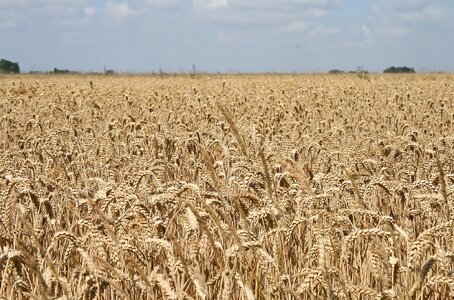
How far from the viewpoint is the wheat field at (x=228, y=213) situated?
2.43 m

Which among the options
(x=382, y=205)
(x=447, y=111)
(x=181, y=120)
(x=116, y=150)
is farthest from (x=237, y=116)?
(x=382, y=205)

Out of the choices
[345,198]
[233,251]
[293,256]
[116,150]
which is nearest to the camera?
[233,251]

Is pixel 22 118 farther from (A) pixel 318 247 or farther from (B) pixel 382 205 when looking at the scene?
(A) pixel 318 247

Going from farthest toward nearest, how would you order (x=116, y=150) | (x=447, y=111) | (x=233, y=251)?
(x=447, y=111), (x=116, y=150), (x=233, y=251)

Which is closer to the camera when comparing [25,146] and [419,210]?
[419,210]

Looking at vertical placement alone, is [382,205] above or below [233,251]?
below

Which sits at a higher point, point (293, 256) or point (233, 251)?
point (233, 251)

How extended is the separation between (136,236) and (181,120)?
684 centimetres

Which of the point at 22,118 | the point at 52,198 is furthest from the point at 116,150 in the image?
the point at 22,118

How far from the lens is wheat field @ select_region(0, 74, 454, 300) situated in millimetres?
2432

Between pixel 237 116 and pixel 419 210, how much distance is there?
23.2ft

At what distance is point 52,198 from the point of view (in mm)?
4270

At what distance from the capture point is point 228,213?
11.3 ft

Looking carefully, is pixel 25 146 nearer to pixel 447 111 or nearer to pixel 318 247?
pixel 318 247
